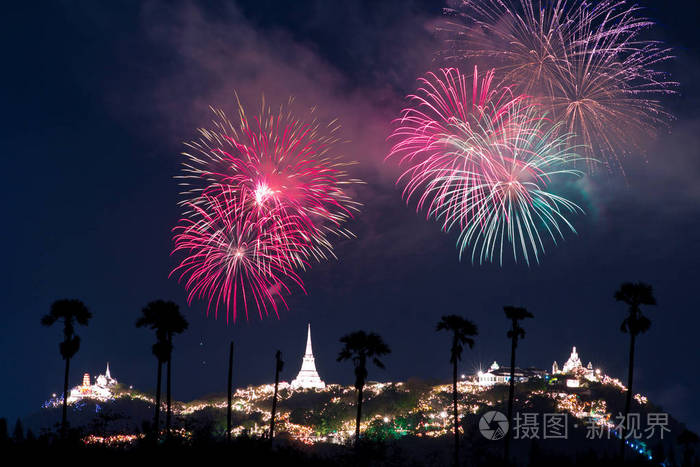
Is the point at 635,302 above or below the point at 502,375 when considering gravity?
above

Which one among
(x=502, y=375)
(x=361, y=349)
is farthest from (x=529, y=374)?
(x=361, y=349)

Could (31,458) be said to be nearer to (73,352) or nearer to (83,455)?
(83,455)

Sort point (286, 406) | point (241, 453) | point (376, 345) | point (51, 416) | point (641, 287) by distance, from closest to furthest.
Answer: point (241, 453) < point (641, 287) < point (376, 345) < point (286, 406) < point (51, 416)

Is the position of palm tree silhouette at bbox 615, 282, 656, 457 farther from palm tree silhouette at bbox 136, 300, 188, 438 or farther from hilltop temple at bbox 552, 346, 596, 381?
hilltop temple at bbox 552, 346, 596, 381

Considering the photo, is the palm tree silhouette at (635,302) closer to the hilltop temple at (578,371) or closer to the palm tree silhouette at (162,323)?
the palm tree silhouette at (162,323)

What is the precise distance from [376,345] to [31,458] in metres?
31.8

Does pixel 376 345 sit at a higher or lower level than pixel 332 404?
higher

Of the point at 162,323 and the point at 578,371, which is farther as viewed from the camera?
the point at 578,371

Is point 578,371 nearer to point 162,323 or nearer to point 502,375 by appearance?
point 502,375

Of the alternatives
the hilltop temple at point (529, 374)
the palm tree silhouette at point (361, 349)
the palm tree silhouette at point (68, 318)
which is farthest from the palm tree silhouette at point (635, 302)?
the hilltop temple at point (529, 374)

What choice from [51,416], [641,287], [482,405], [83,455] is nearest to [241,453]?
[83,455]

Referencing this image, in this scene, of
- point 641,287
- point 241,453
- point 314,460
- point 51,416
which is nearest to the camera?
point 241,453

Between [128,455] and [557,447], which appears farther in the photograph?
[557,447]

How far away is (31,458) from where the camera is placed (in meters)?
32.4
